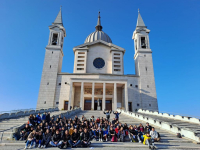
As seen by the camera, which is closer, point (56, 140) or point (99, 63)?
point (56, 140)

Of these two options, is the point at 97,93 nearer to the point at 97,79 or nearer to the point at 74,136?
the point at 97,79

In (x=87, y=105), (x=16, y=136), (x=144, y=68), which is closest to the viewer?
(x=16, y=136)

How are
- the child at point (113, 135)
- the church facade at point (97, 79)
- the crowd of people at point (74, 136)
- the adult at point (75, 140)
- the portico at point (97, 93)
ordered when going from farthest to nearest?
the church facade at point (97, 79), the portico at point (97, 93), the child at point (113, 135), the adult at point (75, 140), the crowd of people at point (74, 136)

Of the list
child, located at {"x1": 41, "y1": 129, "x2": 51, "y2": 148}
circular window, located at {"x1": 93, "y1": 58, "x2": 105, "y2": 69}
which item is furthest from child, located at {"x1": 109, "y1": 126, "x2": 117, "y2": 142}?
circular window, located at {"x1": 93, "y1": 58, "x2": 105, "y2": 69}

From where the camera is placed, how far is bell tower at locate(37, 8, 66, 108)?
31812 millimetres

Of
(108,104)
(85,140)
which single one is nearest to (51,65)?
(108,104)

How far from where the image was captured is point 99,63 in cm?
3744

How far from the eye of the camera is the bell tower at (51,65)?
31812 mm

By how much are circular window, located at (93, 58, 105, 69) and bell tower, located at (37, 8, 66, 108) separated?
8664mm

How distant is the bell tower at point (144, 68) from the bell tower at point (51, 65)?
18859 millimetres

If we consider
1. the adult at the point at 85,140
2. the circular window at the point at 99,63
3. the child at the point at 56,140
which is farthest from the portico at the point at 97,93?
the child at the point at 56,140

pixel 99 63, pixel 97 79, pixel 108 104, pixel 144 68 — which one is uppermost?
pixel 99 63

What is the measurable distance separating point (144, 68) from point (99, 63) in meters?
10.8

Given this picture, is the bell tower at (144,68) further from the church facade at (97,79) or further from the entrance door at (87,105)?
the entrance door at (87,105)
